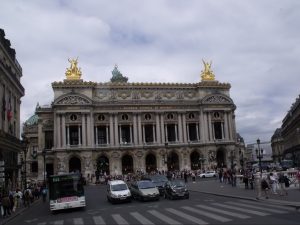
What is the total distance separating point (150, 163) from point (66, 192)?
61.4 meters

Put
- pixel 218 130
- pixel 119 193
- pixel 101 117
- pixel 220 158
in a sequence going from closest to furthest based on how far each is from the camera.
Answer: pixel 119 193 → pixel 101 117 → pixel 220 158 → pixel 218 130

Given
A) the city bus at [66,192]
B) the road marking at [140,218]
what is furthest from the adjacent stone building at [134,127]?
the road marking at [140,218]

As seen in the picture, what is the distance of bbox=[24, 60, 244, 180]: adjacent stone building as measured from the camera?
283 ft

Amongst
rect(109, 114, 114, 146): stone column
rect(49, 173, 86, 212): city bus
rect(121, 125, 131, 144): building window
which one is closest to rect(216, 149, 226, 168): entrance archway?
rect(121, 125, 131, 144): building window

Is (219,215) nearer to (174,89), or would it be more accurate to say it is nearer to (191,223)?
(191,223)

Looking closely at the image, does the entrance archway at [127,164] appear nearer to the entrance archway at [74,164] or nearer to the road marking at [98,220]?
the entrance archway at [74,164]

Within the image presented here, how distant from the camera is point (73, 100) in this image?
283ft

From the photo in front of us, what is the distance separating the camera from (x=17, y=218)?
94.1 ft

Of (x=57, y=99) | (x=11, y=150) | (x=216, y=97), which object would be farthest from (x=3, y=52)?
(x=216, y=97)

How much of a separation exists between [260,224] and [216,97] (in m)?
78.1

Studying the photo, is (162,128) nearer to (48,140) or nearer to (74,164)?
(74,164)

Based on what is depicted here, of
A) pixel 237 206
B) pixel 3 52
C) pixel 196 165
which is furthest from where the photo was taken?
pixel 196 165

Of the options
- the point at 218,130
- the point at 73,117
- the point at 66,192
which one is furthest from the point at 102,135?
the point at 66,192

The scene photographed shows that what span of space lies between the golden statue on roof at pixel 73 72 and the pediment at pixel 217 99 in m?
27.1
